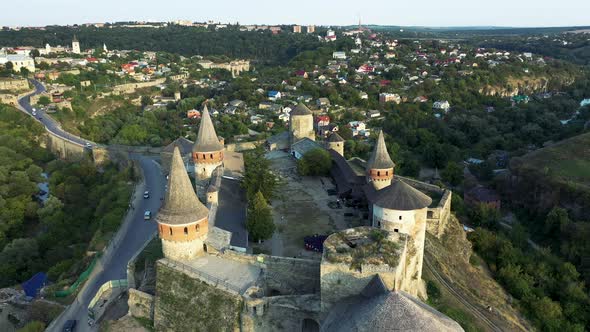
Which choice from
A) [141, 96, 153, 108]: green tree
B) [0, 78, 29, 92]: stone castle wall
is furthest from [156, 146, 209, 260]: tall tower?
[141, 96, 153, 108]: green tree

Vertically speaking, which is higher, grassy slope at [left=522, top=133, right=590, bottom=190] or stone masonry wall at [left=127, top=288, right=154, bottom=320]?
stone masonry wall at [left=127, top=288, right=154, bottom=320]

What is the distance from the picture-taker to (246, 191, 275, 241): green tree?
26.9 meters

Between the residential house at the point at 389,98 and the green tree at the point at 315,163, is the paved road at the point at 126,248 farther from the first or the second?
the residential house at the point at 389,98

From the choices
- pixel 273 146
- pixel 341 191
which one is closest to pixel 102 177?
pixel 273 146

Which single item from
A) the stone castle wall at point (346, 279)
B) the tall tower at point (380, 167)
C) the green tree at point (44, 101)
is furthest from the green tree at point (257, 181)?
the green tree at point (44, 101)

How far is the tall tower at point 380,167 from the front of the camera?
1214 inches

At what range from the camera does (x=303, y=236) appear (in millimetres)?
29766

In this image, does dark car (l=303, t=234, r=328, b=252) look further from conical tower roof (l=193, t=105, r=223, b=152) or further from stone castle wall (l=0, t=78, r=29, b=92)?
stone castle wall (l=0, t=78, r=29, b=92)

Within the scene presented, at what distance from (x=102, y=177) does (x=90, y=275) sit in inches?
937

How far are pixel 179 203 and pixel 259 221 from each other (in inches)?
277

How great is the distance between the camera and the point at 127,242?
30531 millimetres

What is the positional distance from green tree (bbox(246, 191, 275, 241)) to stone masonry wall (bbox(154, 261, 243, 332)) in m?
7.45

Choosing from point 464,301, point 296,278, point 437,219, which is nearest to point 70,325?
point 296,278

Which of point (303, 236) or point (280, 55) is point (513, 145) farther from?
point (280, 55)
